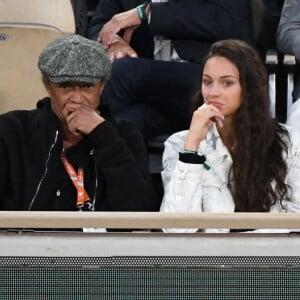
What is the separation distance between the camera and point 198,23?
17.3 feet

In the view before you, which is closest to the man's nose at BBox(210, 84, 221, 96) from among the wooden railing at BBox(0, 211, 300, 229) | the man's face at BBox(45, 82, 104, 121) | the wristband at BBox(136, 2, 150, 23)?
the man's face at BBox(45, 82, 104, 121)

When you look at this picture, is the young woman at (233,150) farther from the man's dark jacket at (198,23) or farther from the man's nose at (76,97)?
the man's dark jacket at (198,23)

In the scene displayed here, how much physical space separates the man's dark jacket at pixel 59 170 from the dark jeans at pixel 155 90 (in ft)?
3.44

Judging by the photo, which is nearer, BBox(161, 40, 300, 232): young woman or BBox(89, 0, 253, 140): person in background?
BBox(161, 40, 300, 232): young woman

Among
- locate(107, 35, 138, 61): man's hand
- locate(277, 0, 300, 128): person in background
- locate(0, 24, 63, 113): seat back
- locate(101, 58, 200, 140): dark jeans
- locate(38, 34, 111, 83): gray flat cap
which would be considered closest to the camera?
locate(38, 34, 111, 83): gray flat cap

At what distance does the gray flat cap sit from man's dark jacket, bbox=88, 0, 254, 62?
1156mm

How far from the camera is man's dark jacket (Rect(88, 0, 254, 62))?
5.27 m

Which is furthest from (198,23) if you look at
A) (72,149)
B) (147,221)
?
(147,221)

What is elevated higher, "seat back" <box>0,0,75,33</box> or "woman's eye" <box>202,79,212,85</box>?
"seat back" <box>0,0,75,33</box>

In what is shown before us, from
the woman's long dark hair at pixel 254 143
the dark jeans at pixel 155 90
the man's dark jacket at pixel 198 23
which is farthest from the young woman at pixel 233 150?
the man's dark jacket at pixel 198 23

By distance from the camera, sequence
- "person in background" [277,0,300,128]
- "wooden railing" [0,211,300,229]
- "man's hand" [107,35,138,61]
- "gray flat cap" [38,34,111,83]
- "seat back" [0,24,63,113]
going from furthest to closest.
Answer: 1. "man's hand" [107,35,138,61]
2. "person in background" [277,0,300,128]
3. "seat back" [0,24,63,113]
4. "gray flat cap" [38,34,111,83]
5. "wooden railing" [0,211,300,229]

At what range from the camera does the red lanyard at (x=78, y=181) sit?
3957 millimetres

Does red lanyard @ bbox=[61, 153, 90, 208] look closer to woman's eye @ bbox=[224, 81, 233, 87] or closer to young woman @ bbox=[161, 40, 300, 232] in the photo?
young woman @ bbox=[161, 40, 300, 232]

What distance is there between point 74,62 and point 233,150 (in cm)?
75
